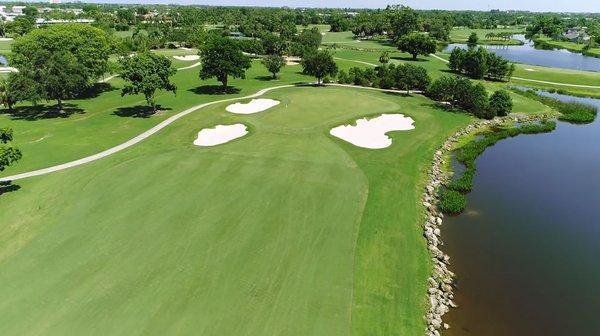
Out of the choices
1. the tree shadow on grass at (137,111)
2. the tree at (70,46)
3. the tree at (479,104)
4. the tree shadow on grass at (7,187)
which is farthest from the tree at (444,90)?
the tree shadow on grass at (7,187)

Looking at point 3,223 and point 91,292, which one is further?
point 3,223

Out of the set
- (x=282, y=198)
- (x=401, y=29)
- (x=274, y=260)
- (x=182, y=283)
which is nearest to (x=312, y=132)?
(x=282, y=198)

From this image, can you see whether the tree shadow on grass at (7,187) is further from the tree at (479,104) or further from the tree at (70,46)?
the tree at (479,104)

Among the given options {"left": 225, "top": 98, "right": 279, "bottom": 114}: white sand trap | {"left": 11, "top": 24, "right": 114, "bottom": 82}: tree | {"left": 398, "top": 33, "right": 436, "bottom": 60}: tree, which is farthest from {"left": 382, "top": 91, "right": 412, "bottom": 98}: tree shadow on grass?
{"left": 11, "top": 24, "right": 114, "bottom": 82}: tree

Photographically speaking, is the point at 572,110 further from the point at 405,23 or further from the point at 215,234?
the point at 405,23

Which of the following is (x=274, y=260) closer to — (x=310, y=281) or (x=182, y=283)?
(x=310, y=281)

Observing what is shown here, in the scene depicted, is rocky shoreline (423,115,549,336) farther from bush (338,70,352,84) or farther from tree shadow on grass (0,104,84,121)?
tree shadow on grass (0,104,84,121)
